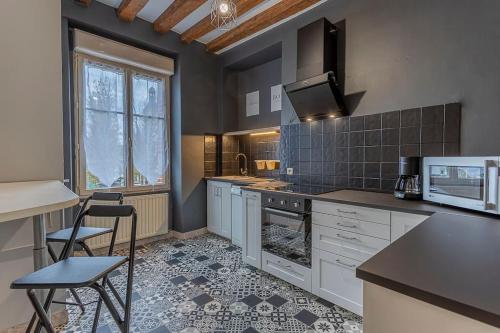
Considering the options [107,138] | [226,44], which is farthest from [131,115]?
[226,44]

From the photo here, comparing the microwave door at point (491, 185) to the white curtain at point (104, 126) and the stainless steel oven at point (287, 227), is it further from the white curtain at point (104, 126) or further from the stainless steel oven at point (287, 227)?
the white curtain at point (104, 126)

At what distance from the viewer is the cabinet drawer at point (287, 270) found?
206 centimetres

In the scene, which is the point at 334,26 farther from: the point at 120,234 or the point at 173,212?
the point at 120,234

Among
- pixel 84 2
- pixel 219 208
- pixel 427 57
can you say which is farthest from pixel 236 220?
pixel 84 2

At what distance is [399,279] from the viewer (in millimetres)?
589

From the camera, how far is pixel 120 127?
3.00 m

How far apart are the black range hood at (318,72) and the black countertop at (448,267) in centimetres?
150

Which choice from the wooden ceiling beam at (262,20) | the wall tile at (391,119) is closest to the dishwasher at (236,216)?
the wall tile at (391,119)

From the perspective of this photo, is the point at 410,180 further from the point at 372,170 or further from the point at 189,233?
the point at 189,233

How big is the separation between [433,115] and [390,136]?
33 centimetres

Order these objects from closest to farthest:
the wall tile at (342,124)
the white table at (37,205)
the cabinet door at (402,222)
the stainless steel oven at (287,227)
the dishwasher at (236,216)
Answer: the white table at (37,205) < the cabinet door at (402,222) < the stainless steel oven at (287,227) < the wall tile at (342,124) < the dishwasher at (236,216)

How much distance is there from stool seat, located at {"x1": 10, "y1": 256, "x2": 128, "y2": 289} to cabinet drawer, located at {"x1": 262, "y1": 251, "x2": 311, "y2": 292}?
58.8 inches

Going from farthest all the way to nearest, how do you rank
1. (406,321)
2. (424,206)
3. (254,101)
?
(254,101) < (424,206) < (406,321)

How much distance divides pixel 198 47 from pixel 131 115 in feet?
4.69
